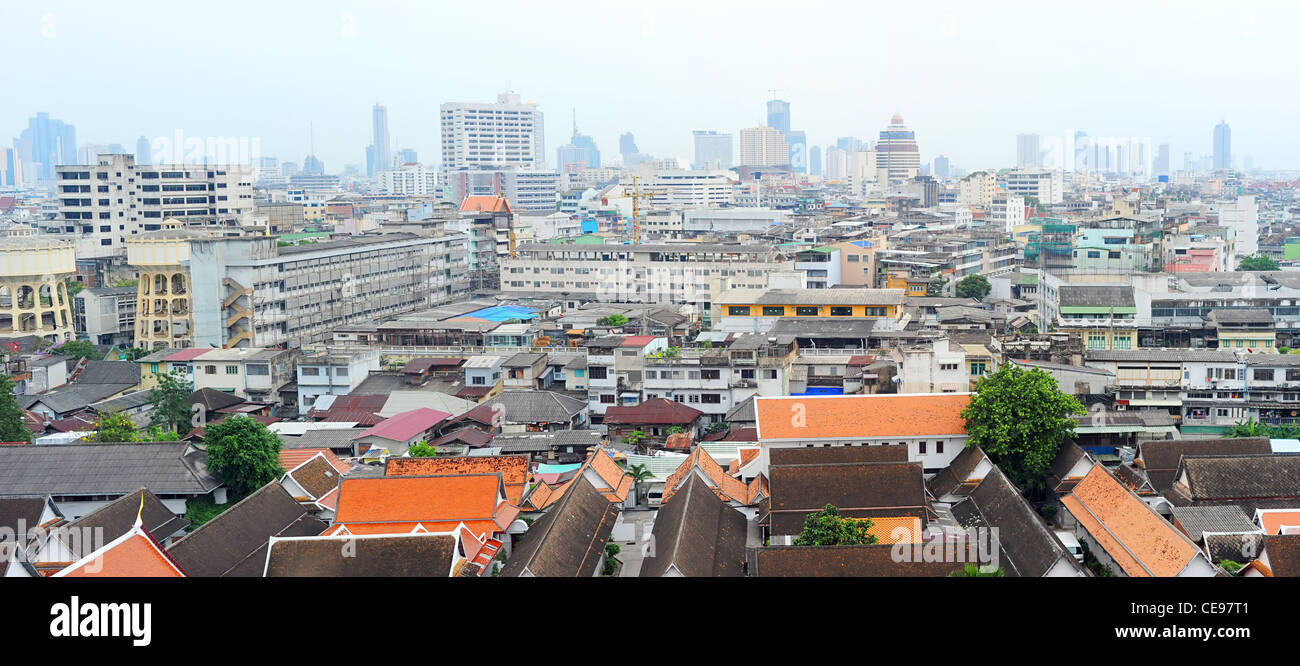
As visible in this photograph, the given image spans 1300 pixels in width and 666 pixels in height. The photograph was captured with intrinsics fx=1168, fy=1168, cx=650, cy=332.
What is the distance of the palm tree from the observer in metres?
8.63

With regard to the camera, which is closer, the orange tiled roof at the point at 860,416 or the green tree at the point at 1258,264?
the orange tiled roof at the point at 860,416

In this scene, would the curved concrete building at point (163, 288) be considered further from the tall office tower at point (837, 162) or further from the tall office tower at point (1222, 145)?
the tall office tower at point (837, 162)

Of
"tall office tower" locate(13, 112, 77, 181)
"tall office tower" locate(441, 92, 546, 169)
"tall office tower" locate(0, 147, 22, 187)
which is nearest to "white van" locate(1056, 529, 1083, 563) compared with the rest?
"tall office tower" locate(13, 112, 77, 181)

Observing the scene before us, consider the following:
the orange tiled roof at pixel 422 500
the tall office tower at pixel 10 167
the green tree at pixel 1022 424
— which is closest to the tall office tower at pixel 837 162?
the tall office tower at pixel 10 167

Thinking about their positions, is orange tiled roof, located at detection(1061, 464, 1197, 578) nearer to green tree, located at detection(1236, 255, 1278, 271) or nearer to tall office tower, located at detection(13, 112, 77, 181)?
green tree, located at detection(1236, 255, 1278, 271)

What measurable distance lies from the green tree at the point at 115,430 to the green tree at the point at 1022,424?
6.71m

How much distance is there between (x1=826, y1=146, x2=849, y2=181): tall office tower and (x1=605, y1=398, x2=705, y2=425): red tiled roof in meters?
56.9

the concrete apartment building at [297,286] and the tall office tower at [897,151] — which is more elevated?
the tall office tower at [897,151]

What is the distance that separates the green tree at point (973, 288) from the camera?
1962 cm

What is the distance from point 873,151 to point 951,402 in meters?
52.3

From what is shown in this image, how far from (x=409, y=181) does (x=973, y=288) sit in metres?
39.0

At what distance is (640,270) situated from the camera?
19844 millimetres

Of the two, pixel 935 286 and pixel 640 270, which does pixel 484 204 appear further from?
pixel 935 286
